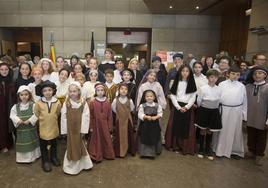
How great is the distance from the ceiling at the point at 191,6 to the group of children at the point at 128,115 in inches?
198

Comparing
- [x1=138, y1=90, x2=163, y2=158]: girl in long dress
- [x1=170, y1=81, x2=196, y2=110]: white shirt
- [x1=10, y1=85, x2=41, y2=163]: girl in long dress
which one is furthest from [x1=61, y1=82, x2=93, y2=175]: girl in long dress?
[x1=170, y1=81, x2=196, y2=110]: white shirt

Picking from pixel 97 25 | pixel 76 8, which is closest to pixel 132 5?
pixel 97 25

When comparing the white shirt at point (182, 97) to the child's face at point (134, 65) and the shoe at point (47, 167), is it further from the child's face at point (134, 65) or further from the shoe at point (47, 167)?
the shoe at point (47, 167)

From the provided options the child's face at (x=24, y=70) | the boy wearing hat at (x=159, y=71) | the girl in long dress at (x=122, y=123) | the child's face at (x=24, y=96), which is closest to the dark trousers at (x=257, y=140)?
the girl in long dress at (x=122, y=123)

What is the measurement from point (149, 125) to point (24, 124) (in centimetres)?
182

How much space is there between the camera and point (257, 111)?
11.4 ft

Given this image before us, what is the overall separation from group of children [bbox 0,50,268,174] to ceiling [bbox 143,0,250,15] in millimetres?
5017

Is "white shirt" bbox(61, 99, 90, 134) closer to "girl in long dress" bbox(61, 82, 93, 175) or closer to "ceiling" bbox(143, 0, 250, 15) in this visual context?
"girl in long dress" bbox(61, 82, 93, 175)

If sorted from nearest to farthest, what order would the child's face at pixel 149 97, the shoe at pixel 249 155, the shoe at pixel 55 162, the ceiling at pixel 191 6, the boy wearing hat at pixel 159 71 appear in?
1. the shoe at pixel 55 162
2. the child's face at pixel 149 97
3. the shoe at pixel 249 155
4. the boy wearing hat at pixel 159 71
5. the ceiling at pixel 191 6

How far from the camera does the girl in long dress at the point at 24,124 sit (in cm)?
321

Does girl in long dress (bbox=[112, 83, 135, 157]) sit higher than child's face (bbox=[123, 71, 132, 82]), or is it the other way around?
child's face (bbox=[123, 71, 132, 82])

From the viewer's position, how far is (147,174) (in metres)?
3.10

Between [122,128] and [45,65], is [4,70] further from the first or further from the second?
[122,128]

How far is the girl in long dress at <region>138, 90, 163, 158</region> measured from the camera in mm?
3547
